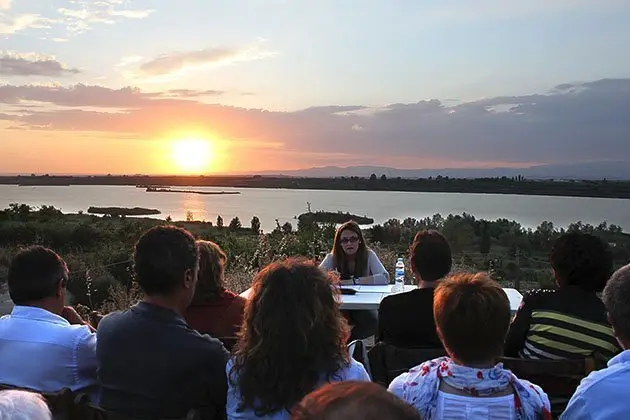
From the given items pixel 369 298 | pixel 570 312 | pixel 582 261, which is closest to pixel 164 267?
pixel 570 312

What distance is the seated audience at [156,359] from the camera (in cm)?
229

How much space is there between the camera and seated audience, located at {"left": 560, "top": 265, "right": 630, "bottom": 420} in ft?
6.14

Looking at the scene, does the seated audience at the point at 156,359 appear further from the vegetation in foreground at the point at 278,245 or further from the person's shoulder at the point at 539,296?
the vegetation in foreground at the point at 278,245

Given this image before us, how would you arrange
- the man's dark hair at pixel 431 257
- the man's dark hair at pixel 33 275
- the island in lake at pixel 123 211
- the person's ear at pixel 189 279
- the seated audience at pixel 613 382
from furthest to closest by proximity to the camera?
the island in lake at pixel 123 211
the man's dark hair at pixel 431 257
the man's dark hair at pixel 33 275
the person's ear at pixel 189 279
the seated audience at pixel 613 382

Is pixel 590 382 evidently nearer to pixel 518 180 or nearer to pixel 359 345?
pixel 359 345

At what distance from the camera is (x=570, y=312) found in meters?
2.81

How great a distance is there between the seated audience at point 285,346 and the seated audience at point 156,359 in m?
0.17

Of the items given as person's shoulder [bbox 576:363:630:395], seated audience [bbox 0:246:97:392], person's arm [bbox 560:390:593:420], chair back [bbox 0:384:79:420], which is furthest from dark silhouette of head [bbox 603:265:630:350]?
seated audience [bbox 0:246:97:392]

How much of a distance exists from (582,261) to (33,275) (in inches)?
100

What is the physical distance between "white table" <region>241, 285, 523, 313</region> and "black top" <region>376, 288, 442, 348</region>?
98 cm

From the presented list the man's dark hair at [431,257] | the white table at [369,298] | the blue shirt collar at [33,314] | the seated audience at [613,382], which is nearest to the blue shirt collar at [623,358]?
the seated audience at [613,382]

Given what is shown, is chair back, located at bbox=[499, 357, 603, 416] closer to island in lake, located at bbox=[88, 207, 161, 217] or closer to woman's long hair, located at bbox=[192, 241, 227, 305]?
woman's long hair, located at bbox=[192, 241, 227, 305]

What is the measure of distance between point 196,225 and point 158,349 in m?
15.7

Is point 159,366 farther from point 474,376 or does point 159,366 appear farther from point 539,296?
point 539,296
